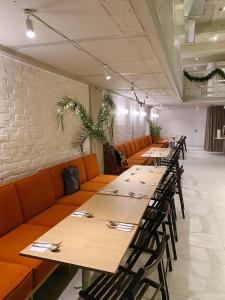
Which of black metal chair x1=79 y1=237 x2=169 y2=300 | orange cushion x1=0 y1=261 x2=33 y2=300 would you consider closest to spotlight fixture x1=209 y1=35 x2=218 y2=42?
black metal chair x1=79 y1=237 x2=169 y2=300

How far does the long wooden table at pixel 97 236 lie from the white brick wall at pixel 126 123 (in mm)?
4519

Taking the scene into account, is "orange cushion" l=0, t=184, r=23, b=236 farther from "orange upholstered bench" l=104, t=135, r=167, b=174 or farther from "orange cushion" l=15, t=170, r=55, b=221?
"orange upholstered bench" l=104, t=135, r=167, b=174

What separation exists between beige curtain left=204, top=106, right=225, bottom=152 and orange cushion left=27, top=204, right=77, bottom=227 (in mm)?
10688

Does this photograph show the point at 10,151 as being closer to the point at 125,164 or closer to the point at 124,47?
the point at 124,47

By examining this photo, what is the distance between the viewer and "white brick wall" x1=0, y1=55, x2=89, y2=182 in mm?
2715

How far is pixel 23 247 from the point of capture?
6.63ft

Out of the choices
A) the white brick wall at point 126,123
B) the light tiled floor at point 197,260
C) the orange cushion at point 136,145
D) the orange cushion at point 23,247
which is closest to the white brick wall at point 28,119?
the orange cushion at point 23,247

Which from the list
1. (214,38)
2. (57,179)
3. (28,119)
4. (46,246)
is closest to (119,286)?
(46,246)

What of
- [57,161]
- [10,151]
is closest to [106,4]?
[10,151]

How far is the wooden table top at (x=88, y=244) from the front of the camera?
1399mm

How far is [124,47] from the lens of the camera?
2.63 metres

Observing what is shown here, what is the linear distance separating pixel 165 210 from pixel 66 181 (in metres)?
1.79

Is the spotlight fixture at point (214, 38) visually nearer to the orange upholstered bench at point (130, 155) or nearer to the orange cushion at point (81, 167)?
the orange upholstered bench at point (130, 155)

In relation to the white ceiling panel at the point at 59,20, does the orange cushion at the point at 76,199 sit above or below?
below
